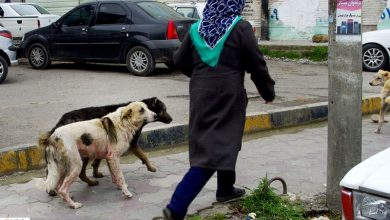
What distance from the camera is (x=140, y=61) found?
1174 cm

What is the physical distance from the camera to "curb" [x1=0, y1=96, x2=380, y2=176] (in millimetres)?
5457

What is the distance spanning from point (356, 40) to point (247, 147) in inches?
108

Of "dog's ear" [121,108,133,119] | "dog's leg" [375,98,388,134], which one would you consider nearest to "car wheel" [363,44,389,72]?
"dog's leg" [375,98,388,134]

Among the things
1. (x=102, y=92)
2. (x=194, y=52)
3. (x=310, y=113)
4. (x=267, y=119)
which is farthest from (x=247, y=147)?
(x=102, y=92)

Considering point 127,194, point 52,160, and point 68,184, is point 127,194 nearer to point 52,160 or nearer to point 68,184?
point 68,184

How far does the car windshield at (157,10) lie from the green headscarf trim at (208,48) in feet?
26.4

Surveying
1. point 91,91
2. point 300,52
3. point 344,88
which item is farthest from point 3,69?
point 300,52

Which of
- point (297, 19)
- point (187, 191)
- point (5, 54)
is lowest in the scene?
point (187, 191)

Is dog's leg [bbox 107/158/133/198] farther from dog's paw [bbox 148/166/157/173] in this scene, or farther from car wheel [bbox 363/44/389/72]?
car wheel [bbox 363/44/389/72]

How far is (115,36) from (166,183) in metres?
7.20

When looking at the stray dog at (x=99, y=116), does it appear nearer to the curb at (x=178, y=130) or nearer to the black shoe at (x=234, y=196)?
the curb at (x=178, y=130)

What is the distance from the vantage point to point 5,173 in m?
5.39

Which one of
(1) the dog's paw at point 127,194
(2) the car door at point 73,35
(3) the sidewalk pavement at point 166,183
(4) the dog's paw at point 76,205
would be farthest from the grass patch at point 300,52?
(4) the dog's paw at point 76,205

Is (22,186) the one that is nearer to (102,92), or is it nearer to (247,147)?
(247,147)
